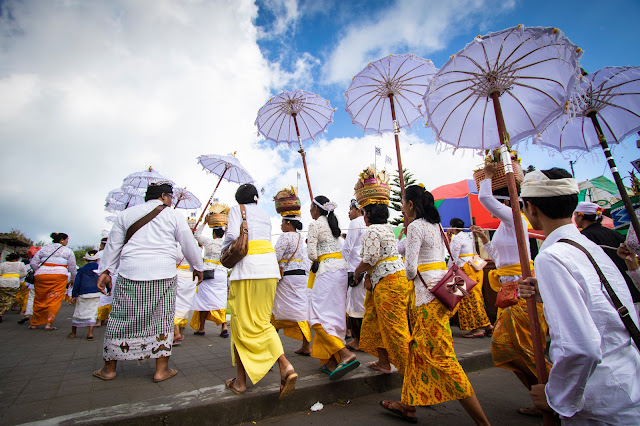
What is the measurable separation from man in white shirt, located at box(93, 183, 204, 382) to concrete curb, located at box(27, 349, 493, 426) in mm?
815

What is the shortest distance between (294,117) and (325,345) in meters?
4.28

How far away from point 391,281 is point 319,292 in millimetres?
877

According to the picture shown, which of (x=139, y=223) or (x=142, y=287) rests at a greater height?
(x=139, y=223)

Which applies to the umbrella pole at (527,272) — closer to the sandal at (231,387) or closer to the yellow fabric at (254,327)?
the yellow fabric at (254,327)

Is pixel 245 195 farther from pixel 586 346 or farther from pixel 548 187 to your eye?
pixel 586 346

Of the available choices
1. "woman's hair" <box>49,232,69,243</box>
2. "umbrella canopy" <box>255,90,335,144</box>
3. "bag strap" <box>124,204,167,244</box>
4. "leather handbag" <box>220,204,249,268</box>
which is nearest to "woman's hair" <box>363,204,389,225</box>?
"leather handbag" <box>220,204,249,268</box>

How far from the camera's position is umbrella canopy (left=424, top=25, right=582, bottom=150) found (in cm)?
252

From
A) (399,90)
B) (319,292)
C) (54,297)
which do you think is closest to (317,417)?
(319,292)

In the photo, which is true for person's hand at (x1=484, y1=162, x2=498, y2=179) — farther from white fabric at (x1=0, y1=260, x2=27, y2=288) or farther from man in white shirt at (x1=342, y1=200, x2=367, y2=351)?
white fabric at (x1=0, y1=260, x2=27, y2=288)

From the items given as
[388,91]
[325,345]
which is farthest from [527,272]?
[388,91]

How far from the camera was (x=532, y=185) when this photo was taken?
1.75 metres

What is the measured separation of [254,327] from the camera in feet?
10.3

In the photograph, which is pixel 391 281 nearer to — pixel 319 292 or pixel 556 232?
pixel 319 292

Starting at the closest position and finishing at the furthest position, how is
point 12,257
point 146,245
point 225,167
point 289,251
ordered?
point 146,245, point 289,251, point 225,167, point 12,257
